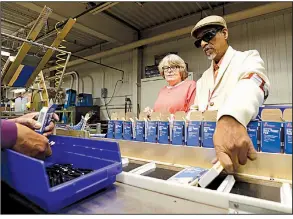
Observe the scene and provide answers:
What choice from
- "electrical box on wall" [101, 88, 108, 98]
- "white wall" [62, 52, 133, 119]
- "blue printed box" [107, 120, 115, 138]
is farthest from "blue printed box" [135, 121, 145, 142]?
"electrical box on wall" [101, 88, 108, 98]

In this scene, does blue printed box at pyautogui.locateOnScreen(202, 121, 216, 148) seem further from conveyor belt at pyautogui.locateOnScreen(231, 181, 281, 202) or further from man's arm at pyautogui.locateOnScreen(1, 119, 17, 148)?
man's arm at pyautogui.locateOnScreen(1, 119, 17, 148)

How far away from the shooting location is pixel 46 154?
670 mm

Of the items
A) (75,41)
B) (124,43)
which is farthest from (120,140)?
(75,41)

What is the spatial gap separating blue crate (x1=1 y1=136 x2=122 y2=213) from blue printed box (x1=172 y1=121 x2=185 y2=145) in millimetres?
213

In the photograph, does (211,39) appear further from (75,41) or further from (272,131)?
(75,41)

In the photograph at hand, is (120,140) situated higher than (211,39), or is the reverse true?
(211,39)

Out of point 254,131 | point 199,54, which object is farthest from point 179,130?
point 199,54

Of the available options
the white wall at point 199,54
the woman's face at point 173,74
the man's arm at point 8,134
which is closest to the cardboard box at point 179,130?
the man's arm at point 8,134

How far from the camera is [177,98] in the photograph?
1308 millimetres

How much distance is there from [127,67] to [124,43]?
482 mm

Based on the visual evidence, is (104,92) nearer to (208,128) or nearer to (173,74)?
(173,74)

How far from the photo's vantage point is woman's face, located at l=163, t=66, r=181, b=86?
4.88 feet
